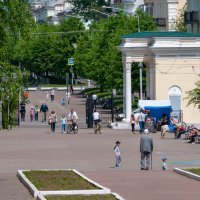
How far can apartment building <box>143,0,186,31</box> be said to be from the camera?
10794 centimetres

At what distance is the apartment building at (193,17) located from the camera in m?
89.2

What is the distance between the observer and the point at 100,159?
43469mm

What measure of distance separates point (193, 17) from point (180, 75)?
2308cm

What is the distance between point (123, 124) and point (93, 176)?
112ft

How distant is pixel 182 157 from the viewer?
145ft

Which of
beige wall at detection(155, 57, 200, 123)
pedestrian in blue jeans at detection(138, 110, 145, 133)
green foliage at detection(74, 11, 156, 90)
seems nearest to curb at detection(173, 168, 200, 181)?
pedestrian in blue jeans at detection(138, 110, 145, 133)

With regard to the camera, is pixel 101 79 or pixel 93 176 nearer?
pixel 93 176

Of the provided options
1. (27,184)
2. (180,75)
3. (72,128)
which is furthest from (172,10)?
(27,184)

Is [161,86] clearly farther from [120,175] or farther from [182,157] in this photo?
[120,175]

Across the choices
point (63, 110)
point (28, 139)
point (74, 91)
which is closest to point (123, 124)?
point (28, 139)

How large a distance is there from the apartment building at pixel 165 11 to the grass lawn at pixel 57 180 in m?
71.3

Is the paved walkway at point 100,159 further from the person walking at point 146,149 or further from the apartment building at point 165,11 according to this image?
the apartment building at point 165,11

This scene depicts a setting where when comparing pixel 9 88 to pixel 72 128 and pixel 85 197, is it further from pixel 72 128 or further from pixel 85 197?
pixel 72 128

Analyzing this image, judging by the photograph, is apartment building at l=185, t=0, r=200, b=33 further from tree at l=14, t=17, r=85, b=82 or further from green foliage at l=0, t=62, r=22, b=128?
green foliage at l=0, t=62, r=22, b=128
